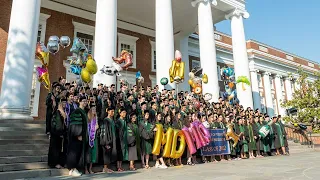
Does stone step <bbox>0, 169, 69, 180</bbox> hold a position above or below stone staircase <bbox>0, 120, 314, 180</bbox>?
below

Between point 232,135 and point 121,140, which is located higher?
point 232,135

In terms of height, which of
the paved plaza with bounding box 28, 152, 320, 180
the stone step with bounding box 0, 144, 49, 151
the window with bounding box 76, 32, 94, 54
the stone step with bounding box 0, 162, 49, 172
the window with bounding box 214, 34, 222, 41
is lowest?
the paved plaza with bounding box 28, 152, 320, 180

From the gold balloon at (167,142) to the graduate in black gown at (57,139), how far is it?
288 cm

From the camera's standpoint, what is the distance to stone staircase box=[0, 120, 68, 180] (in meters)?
5.64

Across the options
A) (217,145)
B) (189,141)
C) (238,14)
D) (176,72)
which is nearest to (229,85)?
(238,14)

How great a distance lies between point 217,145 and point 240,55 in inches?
405

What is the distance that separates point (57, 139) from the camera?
6.31m

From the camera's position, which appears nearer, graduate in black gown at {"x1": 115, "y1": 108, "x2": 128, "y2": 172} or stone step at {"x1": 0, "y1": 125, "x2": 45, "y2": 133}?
graduate in black gown at {"x1": 115, "y1": 108, "x2": 128, "y2": 172}

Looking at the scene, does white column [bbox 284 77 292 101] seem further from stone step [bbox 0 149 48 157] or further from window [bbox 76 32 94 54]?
stone step [bbox 0 149 48 157]

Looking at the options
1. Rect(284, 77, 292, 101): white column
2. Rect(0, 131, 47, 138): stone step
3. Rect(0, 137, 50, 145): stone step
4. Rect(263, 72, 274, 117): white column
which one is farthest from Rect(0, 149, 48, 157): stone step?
Rect(284, 77, 292, 101): white column

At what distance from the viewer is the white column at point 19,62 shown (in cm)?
938

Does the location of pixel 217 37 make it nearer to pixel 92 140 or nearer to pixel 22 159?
pixel 92 140

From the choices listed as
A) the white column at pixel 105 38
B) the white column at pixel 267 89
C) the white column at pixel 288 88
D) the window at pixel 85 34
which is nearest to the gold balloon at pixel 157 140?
the white column at pixel 105 38

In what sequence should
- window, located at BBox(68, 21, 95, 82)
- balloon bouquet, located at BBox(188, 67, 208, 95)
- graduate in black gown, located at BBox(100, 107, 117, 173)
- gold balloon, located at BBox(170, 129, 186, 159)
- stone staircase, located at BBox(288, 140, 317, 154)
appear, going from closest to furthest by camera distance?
graduate in black gown, located at BBox(100, 107, 117, 173), gold balloon, located at BBox(170, 129, 186, 159), balloon bouquet, located at BBox(188, 67, 208, 95), stone staircase, located at BBox(288, 140, 317, 154), window, located at BBox(68, 21, 95, 82)
